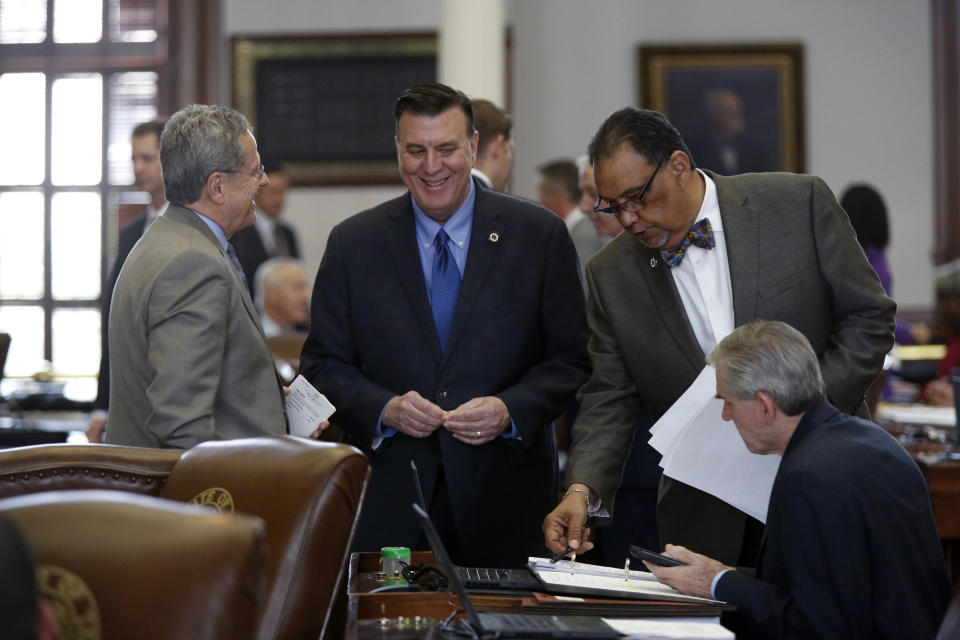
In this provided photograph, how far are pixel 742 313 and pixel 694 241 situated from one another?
201mm

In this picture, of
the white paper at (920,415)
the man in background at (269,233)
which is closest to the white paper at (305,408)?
the white paper at (920,415)

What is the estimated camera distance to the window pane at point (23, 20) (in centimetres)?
Answer: 880

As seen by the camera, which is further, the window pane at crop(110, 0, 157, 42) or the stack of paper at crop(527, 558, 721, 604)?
the window pane at crop(110, 0, 157, 42)

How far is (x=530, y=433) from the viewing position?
2885 mm

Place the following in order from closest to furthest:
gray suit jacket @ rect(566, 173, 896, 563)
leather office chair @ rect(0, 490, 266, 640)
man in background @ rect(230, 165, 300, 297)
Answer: leather office chair @ rect(0, 490, 266, 640)
gray suit jacket @ rect(566, 173, 896, 563)
man in background @ rect(230, 165, 300, 297)

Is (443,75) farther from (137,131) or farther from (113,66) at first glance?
(137,131)

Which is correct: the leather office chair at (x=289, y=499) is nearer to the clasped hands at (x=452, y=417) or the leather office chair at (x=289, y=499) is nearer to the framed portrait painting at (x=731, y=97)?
the clasped hands at (x=452, y=417)

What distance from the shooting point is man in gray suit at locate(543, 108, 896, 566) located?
8.68ft

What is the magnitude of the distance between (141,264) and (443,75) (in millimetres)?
5034

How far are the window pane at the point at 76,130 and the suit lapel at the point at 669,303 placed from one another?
22.4 ft

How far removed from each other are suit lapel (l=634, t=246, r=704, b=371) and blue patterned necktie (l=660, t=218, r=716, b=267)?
0.04 metres

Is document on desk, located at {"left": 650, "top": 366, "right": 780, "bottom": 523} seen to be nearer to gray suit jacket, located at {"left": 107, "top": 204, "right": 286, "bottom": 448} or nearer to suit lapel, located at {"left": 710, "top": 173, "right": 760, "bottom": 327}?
suit lapel, located at {"left": 710, "top": 173, "right": 760, "bottom": 327}

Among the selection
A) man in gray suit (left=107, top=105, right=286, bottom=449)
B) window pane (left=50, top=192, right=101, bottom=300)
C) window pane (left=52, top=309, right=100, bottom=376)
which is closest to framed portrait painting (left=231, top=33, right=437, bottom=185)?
window pane (left=50, top=192, right=101, bottom=300)

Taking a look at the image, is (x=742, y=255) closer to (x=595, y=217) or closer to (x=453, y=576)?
(x=453, y=576)
